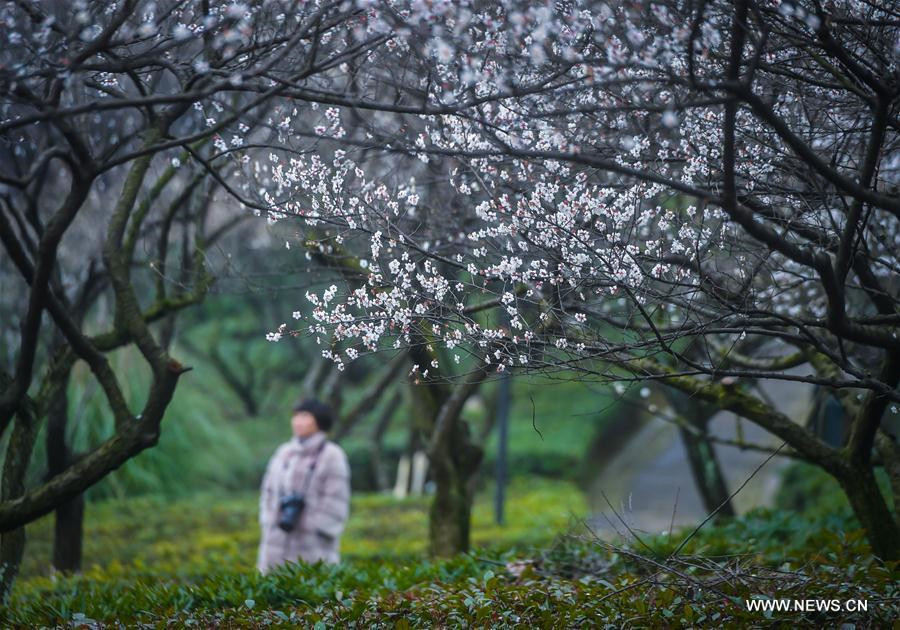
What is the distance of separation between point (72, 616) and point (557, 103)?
3571 millimetres

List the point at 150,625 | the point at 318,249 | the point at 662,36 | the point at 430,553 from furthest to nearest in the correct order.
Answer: the point at 430,553
the point at 318,249
the point at 150,625
the point at 662,36

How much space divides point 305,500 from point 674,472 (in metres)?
10.5

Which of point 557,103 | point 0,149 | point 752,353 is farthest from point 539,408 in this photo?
point 557,103

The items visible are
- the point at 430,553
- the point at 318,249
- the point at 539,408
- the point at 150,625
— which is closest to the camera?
the point at 150,625

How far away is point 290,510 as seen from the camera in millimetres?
6867

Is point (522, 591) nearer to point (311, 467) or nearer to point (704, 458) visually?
point (311, 467)

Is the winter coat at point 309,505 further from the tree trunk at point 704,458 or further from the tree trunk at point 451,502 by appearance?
the tree trunk at point 704,458

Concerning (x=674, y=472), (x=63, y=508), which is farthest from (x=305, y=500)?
(x=674, y=472)

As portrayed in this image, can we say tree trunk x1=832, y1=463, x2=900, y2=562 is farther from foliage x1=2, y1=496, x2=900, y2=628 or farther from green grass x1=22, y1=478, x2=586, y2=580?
green grass x1=22, y1=478, x2=586, y2=580

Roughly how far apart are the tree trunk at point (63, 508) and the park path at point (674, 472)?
706 cm

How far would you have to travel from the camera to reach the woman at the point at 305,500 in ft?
22.7

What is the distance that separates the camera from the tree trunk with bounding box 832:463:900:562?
4.77 meters

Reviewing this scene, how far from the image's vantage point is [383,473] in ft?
56.1

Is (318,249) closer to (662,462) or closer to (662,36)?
(662,36)
